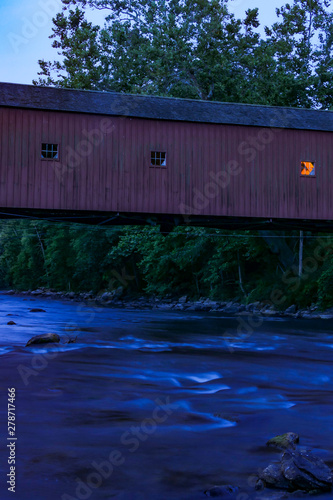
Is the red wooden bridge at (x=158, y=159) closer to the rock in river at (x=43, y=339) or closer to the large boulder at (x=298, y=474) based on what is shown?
the rock in river at (x=43, y=339)

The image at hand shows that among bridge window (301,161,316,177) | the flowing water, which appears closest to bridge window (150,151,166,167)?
bridge window (301,161,316,177)

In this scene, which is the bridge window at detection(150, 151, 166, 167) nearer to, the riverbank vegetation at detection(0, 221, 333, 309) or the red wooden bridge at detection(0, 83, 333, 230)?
the red wooden bridge at detection(0, 83, 333, 230)

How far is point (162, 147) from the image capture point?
48.0ft

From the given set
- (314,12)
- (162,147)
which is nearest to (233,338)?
(162,147)

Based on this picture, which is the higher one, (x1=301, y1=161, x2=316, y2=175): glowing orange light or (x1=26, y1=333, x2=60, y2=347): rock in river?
(x1=301, y1=161, x2=316, y2=175): glowing orange light

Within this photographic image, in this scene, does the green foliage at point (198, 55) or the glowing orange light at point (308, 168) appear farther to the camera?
the green foliage at point (198, 55)

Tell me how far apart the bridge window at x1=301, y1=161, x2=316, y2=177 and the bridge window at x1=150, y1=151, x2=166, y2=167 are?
12.8ft

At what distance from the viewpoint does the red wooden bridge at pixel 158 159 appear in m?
13.9

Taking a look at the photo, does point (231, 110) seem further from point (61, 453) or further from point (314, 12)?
point (314, 12)

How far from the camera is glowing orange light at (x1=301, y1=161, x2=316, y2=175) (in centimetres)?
1533

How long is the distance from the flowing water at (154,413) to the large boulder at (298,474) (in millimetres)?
189

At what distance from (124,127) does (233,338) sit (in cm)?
612

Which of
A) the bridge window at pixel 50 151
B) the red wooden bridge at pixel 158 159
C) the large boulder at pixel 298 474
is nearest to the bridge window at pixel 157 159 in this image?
the red wooden bridge at pixel 158 159

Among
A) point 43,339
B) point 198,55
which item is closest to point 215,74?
point 198,55
